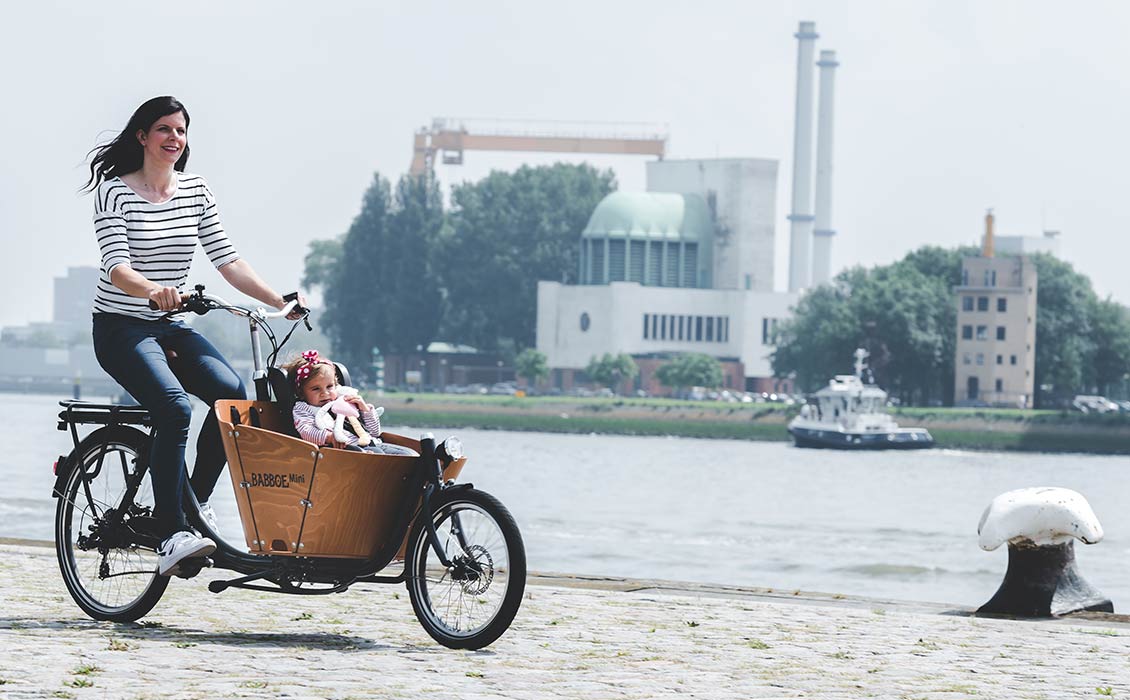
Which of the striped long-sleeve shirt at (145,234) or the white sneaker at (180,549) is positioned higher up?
the striped long-sleeve shirt at (145,234)

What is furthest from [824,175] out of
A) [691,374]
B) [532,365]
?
[532,365]

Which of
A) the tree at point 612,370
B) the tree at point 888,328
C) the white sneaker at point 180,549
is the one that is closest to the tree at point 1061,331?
the tree at point 888,328

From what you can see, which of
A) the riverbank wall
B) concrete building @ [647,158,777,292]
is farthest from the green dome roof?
the riverbank wall

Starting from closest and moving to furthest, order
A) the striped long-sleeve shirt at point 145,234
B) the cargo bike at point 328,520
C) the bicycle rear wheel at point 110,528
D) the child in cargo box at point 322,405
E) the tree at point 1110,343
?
the cargo bike at point 328,520
the child in cargo box at point 322,405
the striped long-sleeve shirt at point 145,234
the bicycle rear wheel at point 110,528
the tree at point 1110,343

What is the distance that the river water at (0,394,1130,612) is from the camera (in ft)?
92.0

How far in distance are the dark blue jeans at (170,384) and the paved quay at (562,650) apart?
0.52 m

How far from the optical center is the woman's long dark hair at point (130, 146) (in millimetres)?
8195

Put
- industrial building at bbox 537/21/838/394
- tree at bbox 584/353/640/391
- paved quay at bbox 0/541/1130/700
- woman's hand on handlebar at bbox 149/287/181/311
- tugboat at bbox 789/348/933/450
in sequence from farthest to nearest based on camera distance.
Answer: industrial building at bbox 537/21/838/394, tree at bbox 584/353/640/391, tugboat at bbox 789/348/933/450, woman's hand on handlebar at bbox 149/287/181/311, paved quay at bbox 0/541/1130/700

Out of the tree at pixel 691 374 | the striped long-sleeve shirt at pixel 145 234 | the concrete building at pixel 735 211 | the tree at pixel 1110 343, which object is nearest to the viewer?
the striped long-sleeve shirt at pixel 145 234

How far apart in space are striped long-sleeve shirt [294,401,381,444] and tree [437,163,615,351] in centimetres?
12966

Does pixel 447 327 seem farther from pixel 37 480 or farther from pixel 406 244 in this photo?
pixel 37 480

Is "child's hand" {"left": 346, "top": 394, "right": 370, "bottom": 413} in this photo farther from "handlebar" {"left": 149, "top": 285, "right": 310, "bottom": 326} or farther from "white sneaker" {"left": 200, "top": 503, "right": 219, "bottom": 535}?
"white sneaker" {"left": 200, "top": 503, "right": 219, "bottom": 535}

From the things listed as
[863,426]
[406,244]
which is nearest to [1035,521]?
[863,426]

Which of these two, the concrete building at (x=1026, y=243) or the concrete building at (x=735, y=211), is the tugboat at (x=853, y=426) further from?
the concrete building at (x=1026, y=243)
